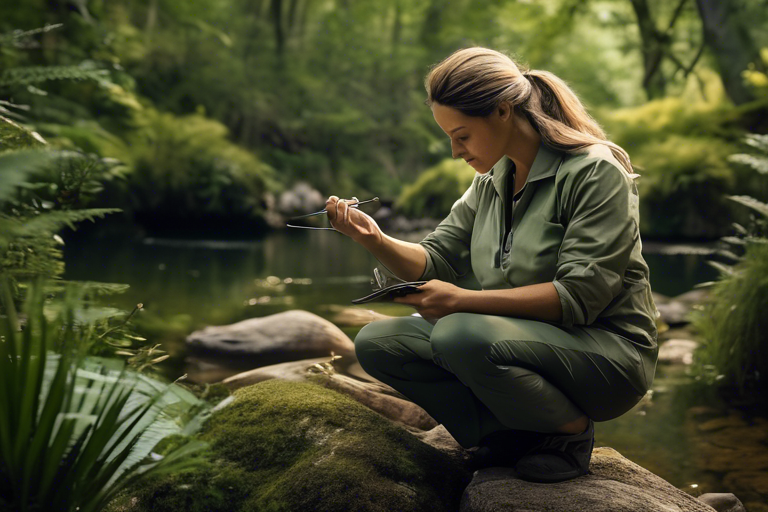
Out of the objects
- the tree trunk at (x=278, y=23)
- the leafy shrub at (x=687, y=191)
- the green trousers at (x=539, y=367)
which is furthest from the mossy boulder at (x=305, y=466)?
the tree trunk at (x=278, y=23)

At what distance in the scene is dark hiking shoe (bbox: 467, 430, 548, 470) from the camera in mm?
1834

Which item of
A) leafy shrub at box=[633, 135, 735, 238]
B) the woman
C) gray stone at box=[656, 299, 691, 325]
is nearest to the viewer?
the woman

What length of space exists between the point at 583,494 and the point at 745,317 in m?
2.07

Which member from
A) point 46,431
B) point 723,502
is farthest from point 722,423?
point 46,431

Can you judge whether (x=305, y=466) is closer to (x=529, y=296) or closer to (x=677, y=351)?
(x=529, y=296)

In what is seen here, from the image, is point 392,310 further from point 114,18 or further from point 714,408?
point 114,18

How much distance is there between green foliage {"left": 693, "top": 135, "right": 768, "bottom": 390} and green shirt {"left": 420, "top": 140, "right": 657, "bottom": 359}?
1722 millimetres

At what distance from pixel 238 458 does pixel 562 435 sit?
84 cm

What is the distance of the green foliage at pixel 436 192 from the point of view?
895 cm

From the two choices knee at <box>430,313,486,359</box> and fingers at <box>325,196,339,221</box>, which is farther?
fingers at <box>325,196,339,221</box>

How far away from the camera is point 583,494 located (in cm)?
158

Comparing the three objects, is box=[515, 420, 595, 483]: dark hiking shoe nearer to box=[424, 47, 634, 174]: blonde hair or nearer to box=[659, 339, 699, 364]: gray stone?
box=[424, 47, 634, 174]: blonde hair

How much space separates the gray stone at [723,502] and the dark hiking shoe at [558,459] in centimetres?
47

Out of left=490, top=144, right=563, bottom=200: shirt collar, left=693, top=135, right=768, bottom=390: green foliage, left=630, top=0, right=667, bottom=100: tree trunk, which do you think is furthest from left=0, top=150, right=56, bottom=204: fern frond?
left=630, top=0, right=667, bottom=100: tree trunk
